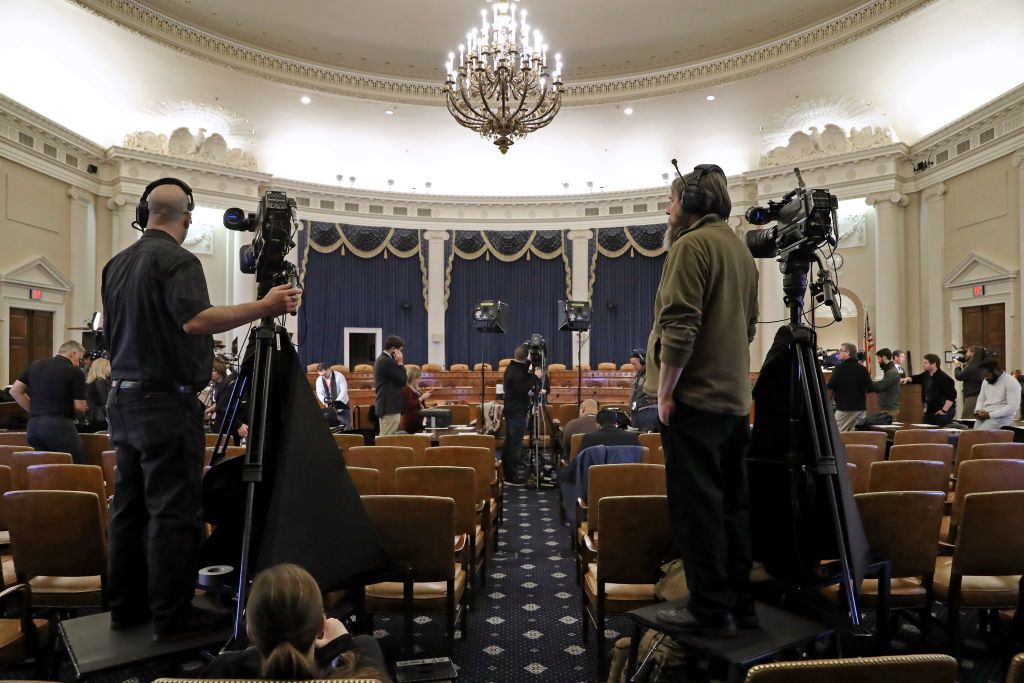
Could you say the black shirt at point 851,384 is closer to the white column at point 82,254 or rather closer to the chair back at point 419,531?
the chair back at point 419,531

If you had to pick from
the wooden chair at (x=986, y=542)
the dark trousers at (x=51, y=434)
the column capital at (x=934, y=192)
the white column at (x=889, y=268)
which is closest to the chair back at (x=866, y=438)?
the wooden chair at (x=986, y=542)

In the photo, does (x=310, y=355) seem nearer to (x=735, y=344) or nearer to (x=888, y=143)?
(x=888, y=143)

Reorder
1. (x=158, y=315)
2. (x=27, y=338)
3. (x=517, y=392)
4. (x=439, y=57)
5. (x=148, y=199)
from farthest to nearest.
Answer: (x=439, y=57), (x=27, y=338), (x=517, y=392), (x=148, y=199), (x=158, y=315)

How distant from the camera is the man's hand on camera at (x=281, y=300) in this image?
2076 millimetres

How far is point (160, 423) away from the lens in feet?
6.75

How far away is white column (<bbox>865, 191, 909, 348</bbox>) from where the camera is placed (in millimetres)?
12953

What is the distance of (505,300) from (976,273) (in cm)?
976

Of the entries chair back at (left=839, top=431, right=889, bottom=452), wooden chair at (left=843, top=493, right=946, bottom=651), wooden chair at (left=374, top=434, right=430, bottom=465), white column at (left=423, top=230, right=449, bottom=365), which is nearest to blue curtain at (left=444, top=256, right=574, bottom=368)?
white column at (left=423, top=230, right=449, bottom=365)

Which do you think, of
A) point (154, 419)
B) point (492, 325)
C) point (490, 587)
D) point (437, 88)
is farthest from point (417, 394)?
point (437, 88)

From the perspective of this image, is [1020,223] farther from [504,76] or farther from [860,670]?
[860,670]

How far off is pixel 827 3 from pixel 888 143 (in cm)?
285

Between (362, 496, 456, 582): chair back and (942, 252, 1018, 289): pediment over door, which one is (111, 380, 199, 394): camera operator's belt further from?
(942, 252, 1018, 289): pediment over door

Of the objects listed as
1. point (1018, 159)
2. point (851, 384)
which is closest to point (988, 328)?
point (1018, 159)

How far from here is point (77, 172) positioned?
12297 mm
